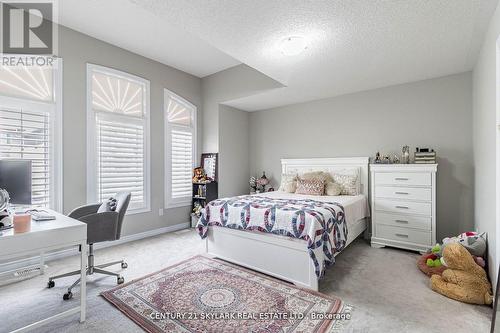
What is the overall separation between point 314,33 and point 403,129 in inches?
93.8

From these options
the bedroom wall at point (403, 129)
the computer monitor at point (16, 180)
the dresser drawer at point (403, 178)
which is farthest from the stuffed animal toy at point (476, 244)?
the computer monitor at point (16, 180)

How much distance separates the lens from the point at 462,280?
7.11 feet

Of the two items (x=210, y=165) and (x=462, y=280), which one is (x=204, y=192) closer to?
(x=210, y=165)

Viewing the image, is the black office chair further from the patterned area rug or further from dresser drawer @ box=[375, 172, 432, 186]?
dresser drawer @ box=[375, 172, 432, 186]

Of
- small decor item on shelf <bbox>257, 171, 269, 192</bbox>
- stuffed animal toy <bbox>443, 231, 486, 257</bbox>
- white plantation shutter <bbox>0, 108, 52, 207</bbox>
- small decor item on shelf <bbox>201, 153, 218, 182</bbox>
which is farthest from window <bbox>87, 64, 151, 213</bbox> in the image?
stuffed animal toy <bbox>443, 231, 486, 257</bbox>

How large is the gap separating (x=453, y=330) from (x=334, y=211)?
1266 millimetres

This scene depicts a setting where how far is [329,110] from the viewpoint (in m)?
4.45

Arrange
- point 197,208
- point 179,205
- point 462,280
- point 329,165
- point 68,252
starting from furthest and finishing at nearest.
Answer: point 197,208 < point 179,205 < point 329,165 < point 68,252 < point 462,280

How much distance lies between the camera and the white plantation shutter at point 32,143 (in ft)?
9.09

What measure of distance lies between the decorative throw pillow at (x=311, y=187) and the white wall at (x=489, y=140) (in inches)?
73.3

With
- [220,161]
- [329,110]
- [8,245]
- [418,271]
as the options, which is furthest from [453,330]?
[220,161]

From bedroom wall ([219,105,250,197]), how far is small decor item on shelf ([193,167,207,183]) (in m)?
0.35

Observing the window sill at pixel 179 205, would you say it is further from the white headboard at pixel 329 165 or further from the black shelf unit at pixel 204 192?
the white headboard at pixel 329 165

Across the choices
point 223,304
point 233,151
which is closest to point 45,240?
point 223,304
